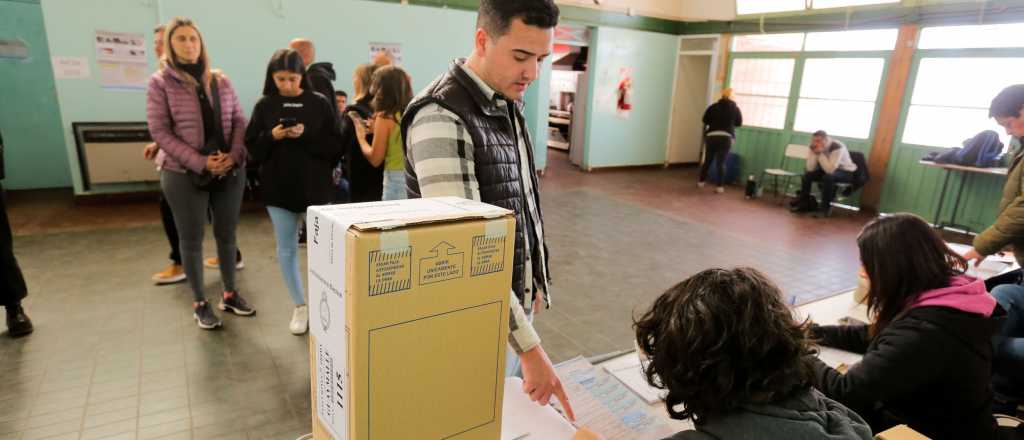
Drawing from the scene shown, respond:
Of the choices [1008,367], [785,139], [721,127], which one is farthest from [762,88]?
[1008,367]

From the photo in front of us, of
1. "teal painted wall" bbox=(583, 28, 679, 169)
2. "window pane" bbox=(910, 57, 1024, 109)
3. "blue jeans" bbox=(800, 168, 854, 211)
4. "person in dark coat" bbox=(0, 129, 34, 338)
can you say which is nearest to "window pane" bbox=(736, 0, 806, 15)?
"teal painted wall" bbox=(583, 28, 679, 169)

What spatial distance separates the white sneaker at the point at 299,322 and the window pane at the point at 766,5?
6.85 metres

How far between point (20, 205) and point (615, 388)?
5.92m

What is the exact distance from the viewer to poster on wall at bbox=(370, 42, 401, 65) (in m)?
5.75

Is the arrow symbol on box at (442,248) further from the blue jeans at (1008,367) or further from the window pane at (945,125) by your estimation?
the window pane at (945,125)

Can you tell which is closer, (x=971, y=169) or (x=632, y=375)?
(x=632, y=375)

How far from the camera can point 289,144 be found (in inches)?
95.8

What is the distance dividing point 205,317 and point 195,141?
0.90m

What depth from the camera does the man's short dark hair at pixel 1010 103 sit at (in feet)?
8.26

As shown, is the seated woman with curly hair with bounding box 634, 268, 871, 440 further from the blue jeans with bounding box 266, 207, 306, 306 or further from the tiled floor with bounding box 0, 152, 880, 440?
the blue jeans with bounding box 266, 207, 306, 306

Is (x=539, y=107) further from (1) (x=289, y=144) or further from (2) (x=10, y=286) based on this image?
(2) (x=10, y=286)

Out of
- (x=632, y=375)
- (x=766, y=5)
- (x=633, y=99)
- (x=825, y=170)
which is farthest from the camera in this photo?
(x=633, y=99)

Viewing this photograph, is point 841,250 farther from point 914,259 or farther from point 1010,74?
point 914,259

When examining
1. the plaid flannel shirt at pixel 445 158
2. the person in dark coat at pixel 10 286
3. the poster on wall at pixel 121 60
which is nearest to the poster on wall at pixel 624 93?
the poster on wall at pixel 121 60
